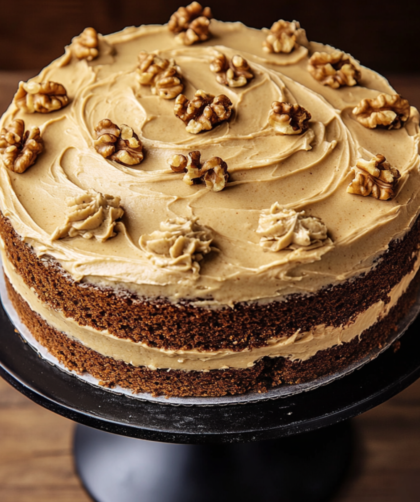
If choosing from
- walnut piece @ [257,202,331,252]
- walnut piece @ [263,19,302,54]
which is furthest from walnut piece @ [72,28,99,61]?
walnut piece @ [257,202,331,252]

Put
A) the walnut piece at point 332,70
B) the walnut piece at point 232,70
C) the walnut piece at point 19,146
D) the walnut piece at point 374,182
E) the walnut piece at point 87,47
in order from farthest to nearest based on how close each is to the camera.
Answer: the walnut piece at point 87,47
the walnut piece at point 332,70
the walnut piece at point 232,70
the walnut piece at point 19,146
the walnut piece at point 374,182

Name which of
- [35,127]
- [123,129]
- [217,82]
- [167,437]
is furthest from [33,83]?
[167,437]

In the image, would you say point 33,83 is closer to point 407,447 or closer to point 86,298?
point 86,298

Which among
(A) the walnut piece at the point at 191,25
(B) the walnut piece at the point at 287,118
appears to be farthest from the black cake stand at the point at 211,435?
(A) the walnut piece at the point at 191,25

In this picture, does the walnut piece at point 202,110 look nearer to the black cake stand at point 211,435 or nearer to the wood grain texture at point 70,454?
the black cake stand at point 211,435

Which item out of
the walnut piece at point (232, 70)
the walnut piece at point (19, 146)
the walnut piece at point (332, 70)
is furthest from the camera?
the walnut piece at point (332, 70)

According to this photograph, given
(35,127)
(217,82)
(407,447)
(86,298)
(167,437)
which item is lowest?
(407,447)
